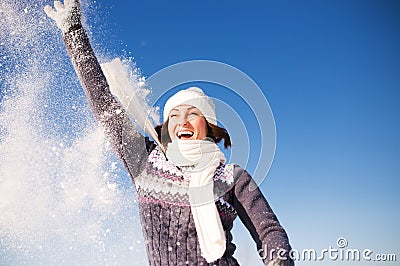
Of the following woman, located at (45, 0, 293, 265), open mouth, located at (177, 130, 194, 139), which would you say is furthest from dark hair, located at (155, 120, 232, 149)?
open mouth, located at (177, 130, 194, 139)

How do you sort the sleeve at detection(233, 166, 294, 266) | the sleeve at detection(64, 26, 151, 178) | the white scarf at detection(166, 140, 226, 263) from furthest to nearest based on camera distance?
the sleeve at detection(64, 26, 151, 178) < the white scarf at detection(166, 140, 226, 263) < the sleeve at detection(233, 166, 294, 266)

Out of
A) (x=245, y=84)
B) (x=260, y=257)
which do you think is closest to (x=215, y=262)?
(x=260, y=257)

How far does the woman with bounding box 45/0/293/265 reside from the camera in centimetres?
204

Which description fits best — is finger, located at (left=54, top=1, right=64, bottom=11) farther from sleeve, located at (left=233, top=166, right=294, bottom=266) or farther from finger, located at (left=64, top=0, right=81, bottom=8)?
sleeve, located at (left=233, top=166, right=294, bottom=266)

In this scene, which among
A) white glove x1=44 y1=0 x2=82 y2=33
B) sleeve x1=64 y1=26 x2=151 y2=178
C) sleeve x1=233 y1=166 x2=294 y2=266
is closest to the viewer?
sleeve x1=233 y1=166 x2=294 y2=266

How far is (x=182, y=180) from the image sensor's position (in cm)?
216

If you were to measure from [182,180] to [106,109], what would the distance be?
47cm

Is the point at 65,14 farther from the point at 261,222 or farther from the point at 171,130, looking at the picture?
the point at 261,222

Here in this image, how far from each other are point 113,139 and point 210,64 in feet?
1.83

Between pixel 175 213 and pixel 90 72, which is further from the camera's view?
pixel 90 72

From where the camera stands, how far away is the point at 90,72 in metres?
2.25

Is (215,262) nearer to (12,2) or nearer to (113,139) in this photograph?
(113,139)

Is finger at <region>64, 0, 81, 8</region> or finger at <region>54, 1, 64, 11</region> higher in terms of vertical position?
finger at <region>64, 0, 81, 8</region>

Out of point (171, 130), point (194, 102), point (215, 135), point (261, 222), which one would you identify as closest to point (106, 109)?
point (171, 130)
